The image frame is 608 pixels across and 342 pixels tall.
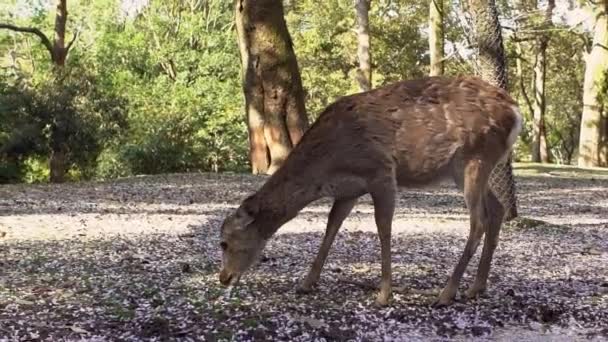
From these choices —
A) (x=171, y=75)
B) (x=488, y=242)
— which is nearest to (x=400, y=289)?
(x=488, y=242)

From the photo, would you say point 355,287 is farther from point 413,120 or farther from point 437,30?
point 437,30

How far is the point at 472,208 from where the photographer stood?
606 centimetres

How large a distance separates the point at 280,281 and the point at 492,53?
5.57m

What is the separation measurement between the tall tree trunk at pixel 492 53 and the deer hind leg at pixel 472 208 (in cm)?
456

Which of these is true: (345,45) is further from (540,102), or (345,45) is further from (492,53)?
(492,53)

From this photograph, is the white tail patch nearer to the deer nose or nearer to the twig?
the twig

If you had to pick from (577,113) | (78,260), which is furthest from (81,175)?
(577,113)

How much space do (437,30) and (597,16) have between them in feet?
31.6

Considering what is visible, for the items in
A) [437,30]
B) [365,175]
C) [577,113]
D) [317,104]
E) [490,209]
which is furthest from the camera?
[577,113]

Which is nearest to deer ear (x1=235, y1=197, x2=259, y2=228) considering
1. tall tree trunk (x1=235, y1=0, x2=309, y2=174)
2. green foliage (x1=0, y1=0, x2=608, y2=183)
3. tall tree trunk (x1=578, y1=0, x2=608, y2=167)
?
green foliage (x1=0, y1=0, x2=608, y2=183)

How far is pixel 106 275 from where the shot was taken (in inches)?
267

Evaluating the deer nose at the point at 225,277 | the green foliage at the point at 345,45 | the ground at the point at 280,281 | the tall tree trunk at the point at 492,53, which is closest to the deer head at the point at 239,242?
the deer nose at the point at 225,277

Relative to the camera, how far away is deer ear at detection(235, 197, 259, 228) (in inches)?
239

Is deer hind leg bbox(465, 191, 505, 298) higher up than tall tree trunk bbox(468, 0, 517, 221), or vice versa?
tall tree trunk bbox(468, 0, 517, 221)
